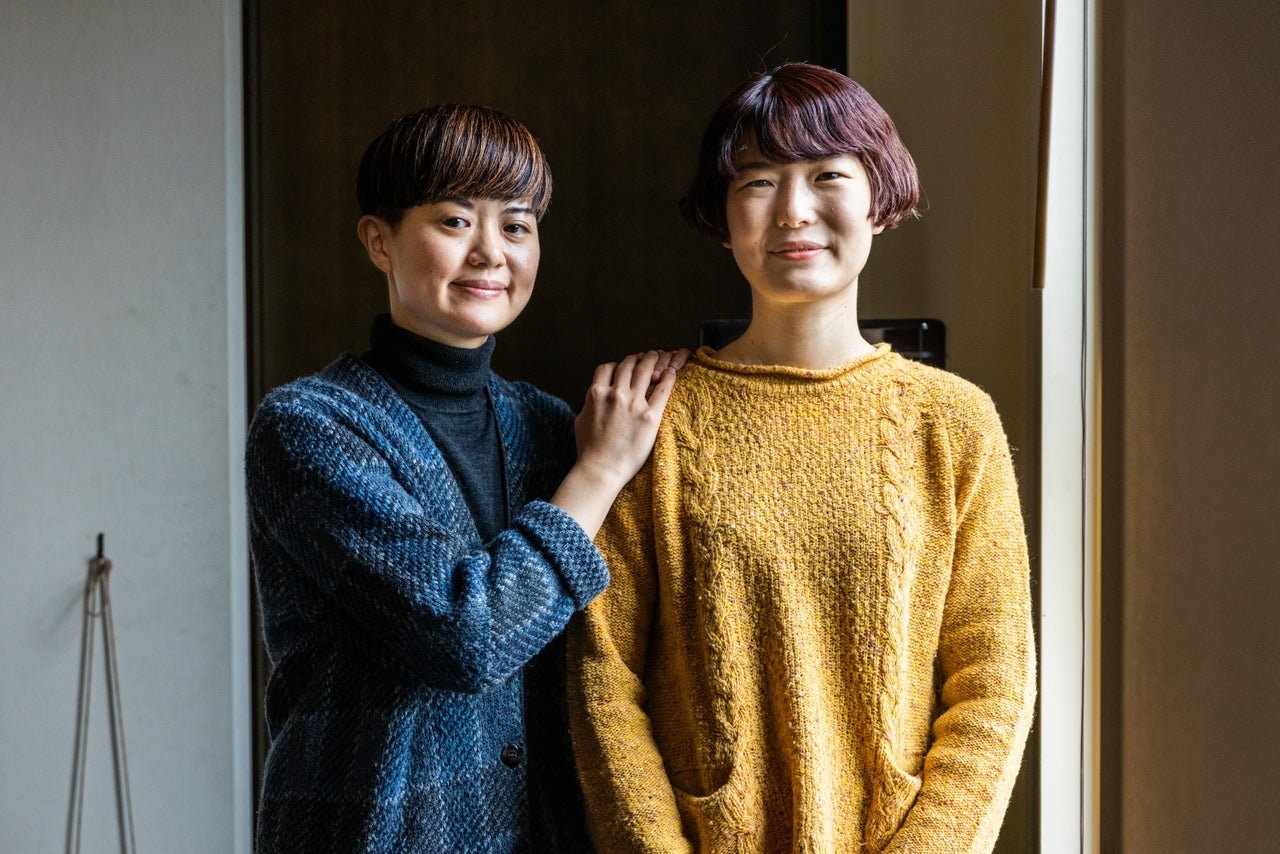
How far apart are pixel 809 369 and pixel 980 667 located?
0.34 meters

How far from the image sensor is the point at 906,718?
1135 millimetres

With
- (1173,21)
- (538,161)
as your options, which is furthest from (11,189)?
(1173,21)

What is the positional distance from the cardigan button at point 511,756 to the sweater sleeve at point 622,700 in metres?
0.09

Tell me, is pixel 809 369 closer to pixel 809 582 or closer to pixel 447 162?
pixel 809 582

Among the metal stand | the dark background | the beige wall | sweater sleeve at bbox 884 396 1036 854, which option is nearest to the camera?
the beige wall

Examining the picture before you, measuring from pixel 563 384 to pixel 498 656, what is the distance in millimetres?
986

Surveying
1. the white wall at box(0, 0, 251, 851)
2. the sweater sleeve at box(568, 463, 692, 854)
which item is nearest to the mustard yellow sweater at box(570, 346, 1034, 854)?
the sweater sleeve at box(568, 463, 692, 854)

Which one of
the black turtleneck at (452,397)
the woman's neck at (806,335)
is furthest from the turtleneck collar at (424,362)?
the woman's neck at (806,335)

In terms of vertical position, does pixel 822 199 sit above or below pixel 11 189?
below

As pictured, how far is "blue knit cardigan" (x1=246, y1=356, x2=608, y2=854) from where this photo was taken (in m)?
1.09

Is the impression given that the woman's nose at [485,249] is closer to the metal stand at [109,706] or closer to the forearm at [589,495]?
the forearm at [589,495]

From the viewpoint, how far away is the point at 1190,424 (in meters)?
1.03

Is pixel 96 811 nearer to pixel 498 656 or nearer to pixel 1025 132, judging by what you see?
pixel 498 656

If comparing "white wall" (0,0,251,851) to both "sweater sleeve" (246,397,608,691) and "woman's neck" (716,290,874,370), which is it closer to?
"sweater sleeve" (246,397,608,691)
